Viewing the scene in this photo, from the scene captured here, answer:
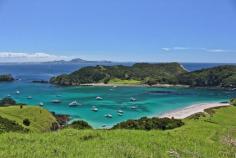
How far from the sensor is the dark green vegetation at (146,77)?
15812 centimetres

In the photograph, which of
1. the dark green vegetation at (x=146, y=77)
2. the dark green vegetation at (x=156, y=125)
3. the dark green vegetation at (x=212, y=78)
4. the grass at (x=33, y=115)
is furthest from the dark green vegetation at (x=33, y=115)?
the dark green vegetation at (x=212, y=78)

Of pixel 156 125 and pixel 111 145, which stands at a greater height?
pixel 111 145

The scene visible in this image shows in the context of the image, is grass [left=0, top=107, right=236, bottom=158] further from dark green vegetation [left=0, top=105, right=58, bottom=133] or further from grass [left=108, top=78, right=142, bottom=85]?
grass [left=108, top=78, right=142, bottom=85]

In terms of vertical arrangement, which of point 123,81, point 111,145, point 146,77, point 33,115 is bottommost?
point 33,115

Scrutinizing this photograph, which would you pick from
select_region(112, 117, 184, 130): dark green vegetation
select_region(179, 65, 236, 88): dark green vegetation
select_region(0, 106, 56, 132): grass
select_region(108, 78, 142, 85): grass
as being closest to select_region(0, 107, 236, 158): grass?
select_region(112, 117, 184, 130): dark green vegetation

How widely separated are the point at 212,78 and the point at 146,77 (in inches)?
1271

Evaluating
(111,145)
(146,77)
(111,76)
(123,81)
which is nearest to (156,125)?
(111,145)

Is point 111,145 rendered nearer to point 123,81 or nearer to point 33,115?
point 33,115

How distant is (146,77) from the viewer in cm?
17850

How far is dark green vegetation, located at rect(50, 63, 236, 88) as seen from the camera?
6225 inches

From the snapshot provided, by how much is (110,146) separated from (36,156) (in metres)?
2.72

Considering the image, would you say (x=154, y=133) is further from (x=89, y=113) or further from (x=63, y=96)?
(x=63, y=96)

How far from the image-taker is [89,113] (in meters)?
84.4

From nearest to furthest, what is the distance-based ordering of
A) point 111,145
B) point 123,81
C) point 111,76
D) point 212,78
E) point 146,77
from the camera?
point 111,145 → point 212,78 → point 123,81 → point 111,76 → point 146,77
